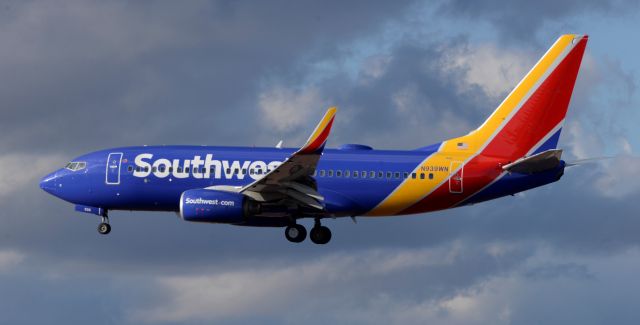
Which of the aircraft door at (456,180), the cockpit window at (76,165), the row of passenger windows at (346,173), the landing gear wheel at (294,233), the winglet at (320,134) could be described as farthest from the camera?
the cockpit window at (76,165)

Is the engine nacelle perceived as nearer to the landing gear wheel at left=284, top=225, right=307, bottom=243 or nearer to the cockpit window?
the landing gear wheel at left=284, top=225, right=307, bottom=243

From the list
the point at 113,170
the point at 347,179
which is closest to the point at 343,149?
the point at 347,179

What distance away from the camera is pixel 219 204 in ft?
269

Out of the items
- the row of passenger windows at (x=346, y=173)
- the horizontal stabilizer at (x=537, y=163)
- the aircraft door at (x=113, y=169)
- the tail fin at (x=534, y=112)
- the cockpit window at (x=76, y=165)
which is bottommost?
the horizontal stabilizer at (x=537, y=163)

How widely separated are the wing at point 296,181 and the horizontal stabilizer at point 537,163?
11563 mm

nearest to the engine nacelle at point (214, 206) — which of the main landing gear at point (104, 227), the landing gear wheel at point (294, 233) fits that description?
the landing gear wheel at point (294, 233)

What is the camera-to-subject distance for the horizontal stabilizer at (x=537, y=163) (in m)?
81.6

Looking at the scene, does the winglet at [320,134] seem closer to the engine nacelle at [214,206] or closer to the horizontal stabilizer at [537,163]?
the engine nacelle at [214,206]

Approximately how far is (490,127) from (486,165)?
3.27m

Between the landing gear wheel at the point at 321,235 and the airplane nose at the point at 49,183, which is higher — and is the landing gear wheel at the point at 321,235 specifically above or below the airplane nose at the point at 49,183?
below

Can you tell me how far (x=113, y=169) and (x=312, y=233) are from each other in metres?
12.8

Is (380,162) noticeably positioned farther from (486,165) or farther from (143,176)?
(143,176)

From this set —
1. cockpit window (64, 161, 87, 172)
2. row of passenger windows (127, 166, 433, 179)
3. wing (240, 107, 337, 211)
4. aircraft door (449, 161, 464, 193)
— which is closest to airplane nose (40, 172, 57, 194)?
cockpit window (64, 161, 87, 172)

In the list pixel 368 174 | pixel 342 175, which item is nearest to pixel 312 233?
pixel 342 175
